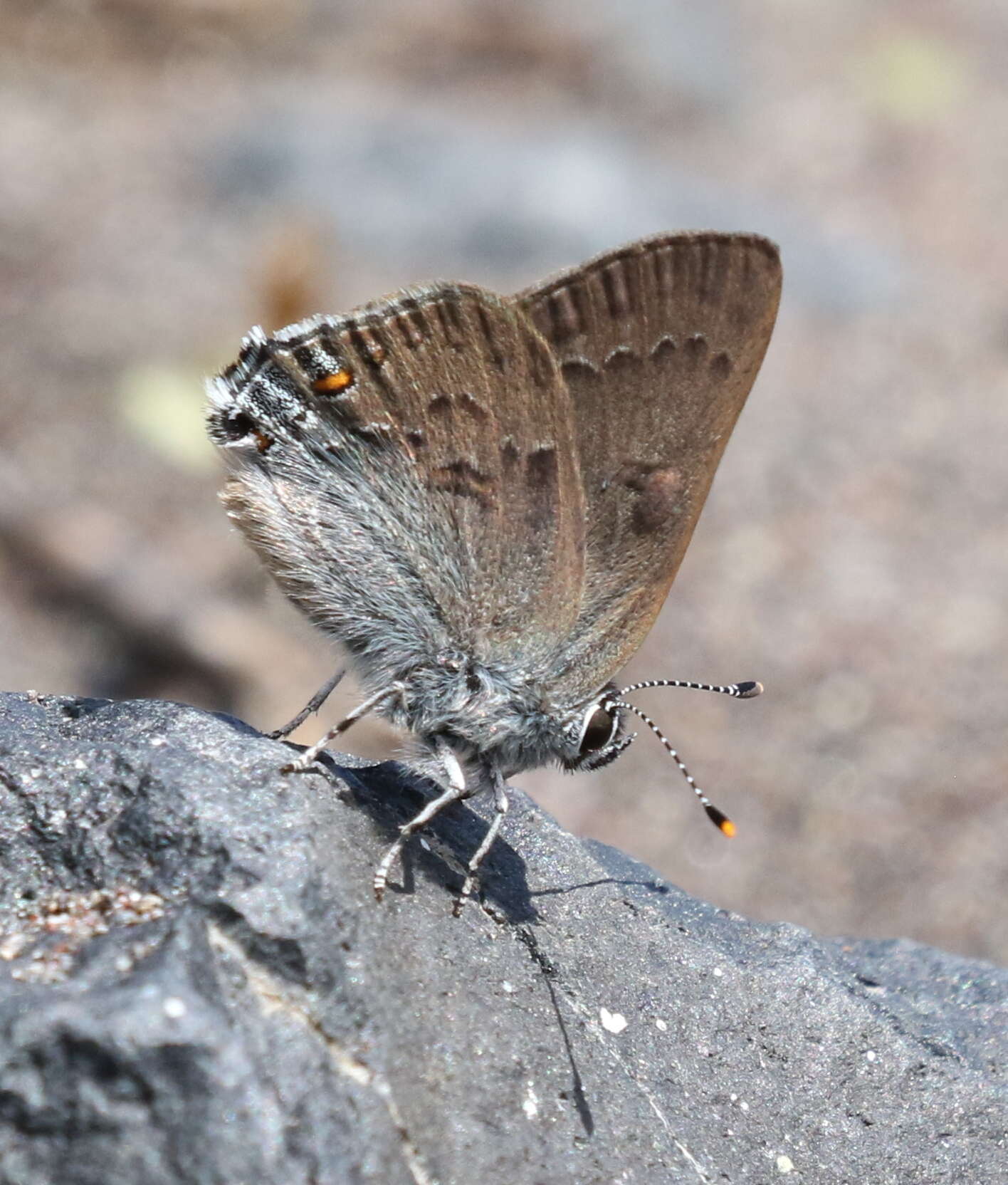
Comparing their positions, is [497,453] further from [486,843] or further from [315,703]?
[486,843]

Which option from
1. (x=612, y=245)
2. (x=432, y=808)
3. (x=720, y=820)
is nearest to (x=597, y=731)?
(x=720, y=820)

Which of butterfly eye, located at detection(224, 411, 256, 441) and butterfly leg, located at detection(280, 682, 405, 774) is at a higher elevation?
butterfly eye, located at detection(224, 411, 256, 441)

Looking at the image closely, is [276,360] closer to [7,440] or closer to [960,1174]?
[960,1174]

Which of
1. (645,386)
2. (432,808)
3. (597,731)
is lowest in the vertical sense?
(432,808)

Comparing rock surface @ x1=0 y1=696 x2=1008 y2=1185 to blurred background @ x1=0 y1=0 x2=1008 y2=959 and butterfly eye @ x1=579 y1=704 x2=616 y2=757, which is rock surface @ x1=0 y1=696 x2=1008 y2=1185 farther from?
blurred background @ x1=0 y1=0 x2=1008 y2=959

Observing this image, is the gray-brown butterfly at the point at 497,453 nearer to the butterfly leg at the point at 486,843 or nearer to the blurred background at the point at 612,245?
the butterfly leg at the point at 486,843

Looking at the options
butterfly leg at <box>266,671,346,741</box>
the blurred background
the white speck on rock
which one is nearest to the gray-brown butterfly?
butterfly leg at <box>266,671,346,741</box>
